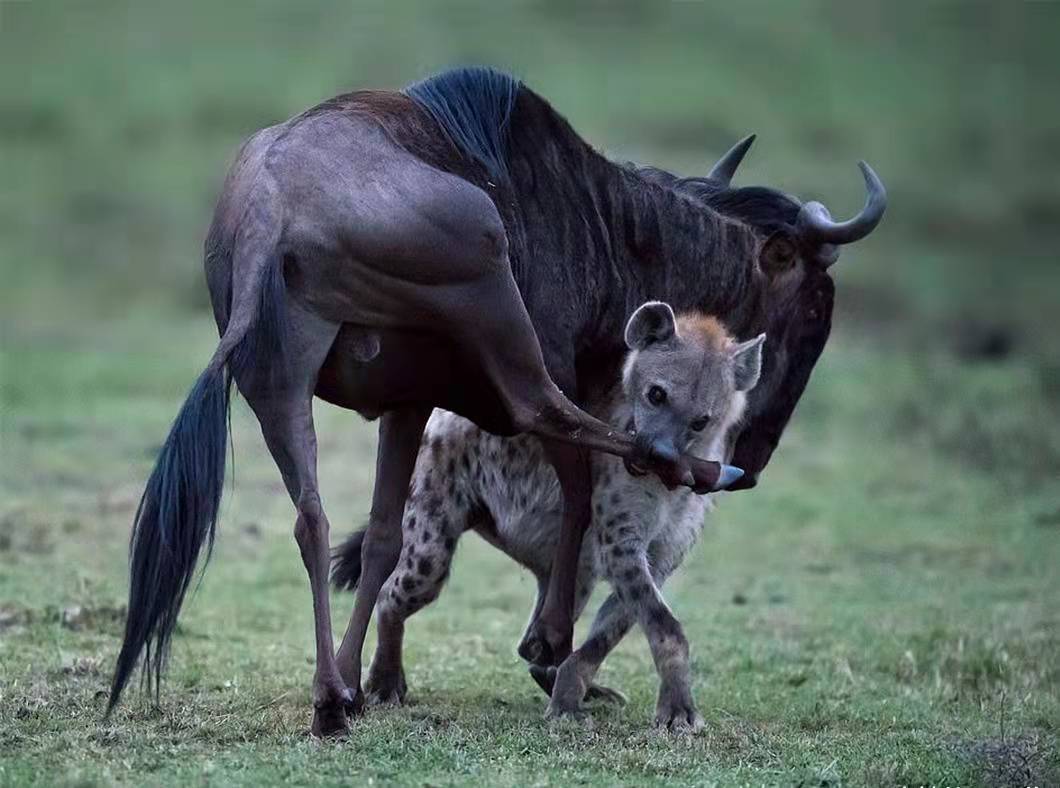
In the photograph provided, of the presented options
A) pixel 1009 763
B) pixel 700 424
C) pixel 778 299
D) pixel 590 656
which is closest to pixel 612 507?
pixel 700 424

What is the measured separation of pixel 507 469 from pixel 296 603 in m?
2.51

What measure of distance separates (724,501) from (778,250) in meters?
5.54

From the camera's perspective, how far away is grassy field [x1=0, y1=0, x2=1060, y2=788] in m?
6.50

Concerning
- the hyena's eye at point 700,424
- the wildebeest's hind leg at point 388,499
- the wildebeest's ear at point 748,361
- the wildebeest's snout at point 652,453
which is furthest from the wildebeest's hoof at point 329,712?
the wildebeest's ear at point 748,361

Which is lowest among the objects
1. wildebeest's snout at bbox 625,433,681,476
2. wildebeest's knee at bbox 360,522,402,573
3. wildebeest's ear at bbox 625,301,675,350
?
wildebeest's knee at bbox 360,522,402,573

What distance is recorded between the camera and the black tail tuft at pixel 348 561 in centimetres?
827

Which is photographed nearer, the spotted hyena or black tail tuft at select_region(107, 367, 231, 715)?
black tail tuft at select_region(107, 367, 231, 715)

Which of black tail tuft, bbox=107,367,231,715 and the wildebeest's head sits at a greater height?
the wildebeest's head

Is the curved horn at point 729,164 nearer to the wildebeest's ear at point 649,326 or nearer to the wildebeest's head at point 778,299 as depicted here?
the wildebeest's head at point 778,299

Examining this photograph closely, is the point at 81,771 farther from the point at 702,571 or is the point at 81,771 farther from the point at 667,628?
the point at 702,571

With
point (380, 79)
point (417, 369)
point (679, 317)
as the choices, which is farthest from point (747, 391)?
point (380, 79)

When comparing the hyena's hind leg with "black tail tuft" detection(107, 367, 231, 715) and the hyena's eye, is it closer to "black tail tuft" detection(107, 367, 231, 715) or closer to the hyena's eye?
the hyena's eye

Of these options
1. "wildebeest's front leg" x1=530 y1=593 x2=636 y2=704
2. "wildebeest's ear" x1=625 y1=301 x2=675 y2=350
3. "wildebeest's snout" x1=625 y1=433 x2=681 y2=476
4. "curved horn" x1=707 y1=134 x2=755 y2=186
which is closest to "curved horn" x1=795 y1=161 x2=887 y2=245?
"curved horn" x1=707 y1=134 x2=755 y2=186

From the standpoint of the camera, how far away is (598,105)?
33.0m
